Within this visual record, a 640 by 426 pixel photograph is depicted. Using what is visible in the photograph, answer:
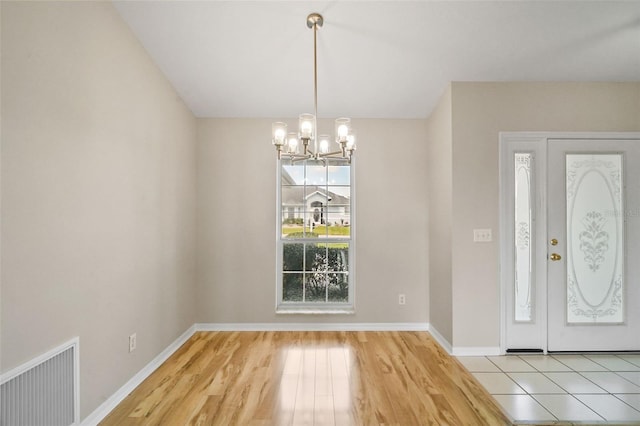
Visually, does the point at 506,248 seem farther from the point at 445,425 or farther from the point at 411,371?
the point at 445,425

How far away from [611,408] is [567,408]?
1.04 ft

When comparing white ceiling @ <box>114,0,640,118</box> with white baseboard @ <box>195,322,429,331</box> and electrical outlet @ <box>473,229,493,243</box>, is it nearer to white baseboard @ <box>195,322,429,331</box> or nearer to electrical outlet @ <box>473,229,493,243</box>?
electrical outlet @ <box>473,229,493,243</box>

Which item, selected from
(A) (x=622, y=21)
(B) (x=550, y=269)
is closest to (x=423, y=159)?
(B) (x=550, y=269)

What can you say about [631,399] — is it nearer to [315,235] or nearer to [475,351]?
[475,351]

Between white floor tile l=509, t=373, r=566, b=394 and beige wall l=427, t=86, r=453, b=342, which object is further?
beige wall l=427, t=86, r=453, b=342

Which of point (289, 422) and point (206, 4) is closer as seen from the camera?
point (289, 422)

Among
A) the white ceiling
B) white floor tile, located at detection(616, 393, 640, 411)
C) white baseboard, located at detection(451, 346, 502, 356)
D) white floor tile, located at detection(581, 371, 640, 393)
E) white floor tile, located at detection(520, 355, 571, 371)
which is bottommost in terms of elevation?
white floor tile, located at detection(520, 355, 571, 371)

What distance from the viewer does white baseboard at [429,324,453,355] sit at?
3.30 m

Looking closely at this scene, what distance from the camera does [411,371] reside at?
2.88m

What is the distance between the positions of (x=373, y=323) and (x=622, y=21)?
Result: 12.1 ft

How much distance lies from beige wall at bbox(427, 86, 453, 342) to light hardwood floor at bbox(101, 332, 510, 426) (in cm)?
40

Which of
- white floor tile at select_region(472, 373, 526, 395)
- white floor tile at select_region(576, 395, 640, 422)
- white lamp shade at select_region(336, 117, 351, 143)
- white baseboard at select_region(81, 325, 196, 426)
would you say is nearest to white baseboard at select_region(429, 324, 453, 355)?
white floor tile at select_region(472, 373, 526, 395)

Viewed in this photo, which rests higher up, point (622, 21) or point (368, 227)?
point (622, 21)

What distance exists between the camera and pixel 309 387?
102 inches
